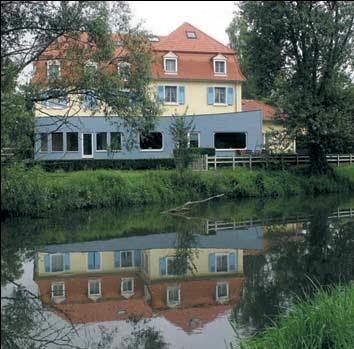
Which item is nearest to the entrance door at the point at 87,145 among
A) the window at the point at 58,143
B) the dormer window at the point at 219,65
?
the window at the point at 58,143

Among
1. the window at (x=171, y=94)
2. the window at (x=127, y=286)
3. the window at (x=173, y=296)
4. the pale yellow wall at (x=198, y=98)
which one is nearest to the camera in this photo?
the window at (x=173, y=296)

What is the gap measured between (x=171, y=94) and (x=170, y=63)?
2129 millimetres

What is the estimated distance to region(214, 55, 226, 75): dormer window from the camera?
39969mm

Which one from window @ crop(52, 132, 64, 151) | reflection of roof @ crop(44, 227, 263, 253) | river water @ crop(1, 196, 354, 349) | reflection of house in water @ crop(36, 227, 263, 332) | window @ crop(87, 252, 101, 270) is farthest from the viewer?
window @ crop(52, 132, 64, 151)

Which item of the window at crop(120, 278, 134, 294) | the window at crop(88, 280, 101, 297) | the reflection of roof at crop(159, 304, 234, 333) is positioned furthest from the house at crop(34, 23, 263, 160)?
the reflection of roof at crop(159, 304, 234, 333)

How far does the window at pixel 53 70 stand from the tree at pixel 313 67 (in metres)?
15.7

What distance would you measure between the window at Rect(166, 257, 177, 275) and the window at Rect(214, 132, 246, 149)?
20.8 meters

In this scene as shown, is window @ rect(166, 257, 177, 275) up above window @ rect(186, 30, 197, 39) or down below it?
below

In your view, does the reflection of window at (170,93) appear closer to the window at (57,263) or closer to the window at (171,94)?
the window at (171,94)

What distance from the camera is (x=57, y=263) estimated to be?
13.6 m

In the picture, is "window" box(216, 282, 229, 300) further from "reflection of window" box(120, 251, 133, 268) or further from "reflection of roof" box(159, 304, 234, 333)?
"reflection of window" box(120, 251, 133, 268)

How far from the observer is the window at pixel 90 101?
1620cm

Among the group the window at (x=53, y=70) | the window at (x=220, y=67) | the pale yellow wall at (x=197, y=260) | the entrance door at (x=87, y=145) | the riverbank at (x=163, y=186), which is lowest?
the pale yellow wall at (x=197, y=260)

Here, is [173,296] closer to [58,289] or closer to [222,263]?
[58,289]
